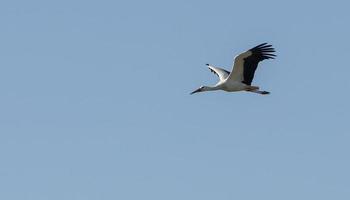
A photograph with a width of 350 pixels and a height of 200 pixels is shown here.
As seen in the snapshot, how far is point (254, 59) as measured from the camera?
87.4m

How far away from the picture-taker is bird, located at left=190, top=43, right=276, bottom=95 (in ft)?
285

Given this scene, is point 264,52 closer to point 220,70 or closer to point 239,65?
point 239,65

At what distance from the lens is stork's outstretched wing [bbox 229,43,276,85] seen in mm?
86875

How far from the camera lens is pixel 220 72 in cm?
9381

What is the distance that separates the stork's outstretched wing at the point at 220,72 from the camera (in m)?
92.6

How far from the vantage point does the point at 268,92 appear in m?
89.7

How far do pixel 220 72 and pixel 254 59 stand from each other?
6532mm

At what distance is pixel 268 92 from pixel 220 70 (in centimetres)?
511

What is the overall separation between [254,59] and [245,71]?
934 mm

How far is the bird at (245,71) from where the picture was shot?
86938 mm

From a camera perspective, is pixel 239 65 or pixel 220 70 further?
pixel 220 70

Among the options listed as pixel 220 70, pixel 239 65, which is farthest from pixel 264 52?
pixel 220 70

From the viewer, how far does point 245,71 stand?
8812 centimetres

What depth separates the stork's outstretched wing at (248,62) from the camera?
86.9m
